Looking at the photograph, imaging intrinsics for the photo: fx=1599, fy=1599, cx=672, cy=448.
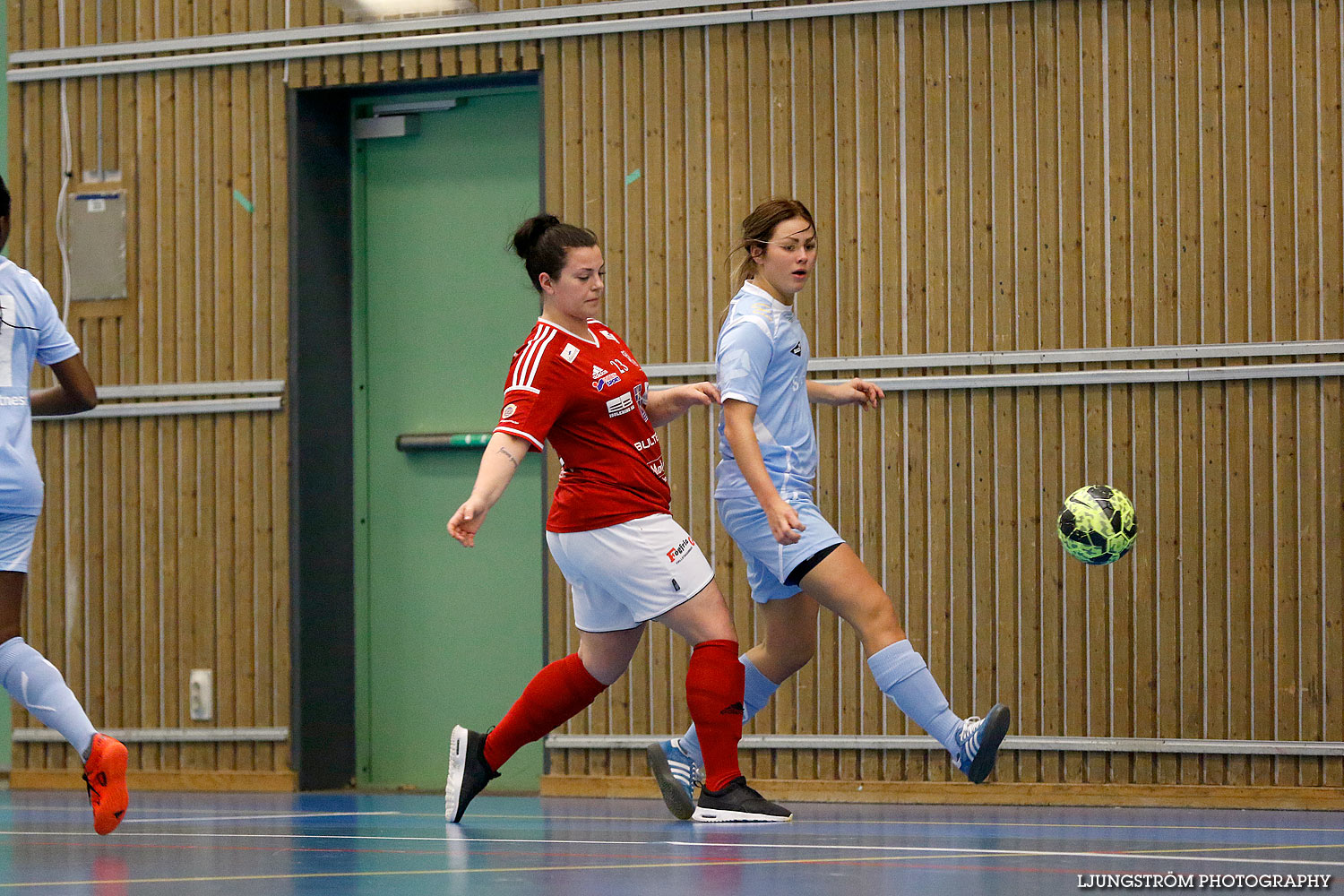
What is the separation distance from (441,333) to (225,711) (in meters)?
1.96

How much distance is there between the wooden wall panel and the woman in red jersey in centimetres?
197

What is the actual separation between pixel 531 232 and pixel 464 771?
5.42 ft

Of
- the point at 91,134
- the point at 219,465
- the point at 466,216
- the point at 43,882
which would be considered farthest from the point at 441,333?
the point at 43,882

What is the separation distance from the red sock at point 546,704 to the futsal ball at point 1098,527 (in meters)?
1.58

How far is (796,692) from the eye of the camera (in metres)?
6.54

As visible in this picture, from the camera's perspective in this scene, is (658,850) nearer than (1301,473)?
Yes

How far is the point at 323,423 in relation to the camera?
7.26 meters

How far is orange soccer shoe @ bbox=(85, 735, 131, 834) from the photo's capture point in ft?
13.6

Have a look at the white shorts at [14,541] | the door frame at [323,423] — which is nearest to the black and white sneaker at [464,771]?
the white shorts at [14,541]

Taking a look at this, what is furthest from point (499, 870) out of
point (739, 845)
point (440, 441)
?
point (440, 441)

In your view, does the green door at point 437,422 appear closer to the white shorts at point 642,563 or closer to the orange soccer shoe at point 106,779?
the white shorts at point 642,563

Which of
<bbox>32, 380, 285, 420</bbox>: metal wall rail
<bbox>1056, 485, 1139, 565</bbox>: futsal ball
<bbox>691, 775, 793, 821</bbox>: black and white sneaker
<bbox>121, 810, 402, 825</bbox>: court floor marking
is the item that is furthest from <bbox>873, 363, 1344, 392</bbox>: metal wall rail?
<bbox>32, 380, 285, 420</bbox>: metal wall rail

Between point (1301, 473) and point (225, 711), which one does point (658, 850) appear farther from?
point (225, 711)

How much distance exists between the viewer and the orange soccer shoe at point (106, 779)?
416 cm
